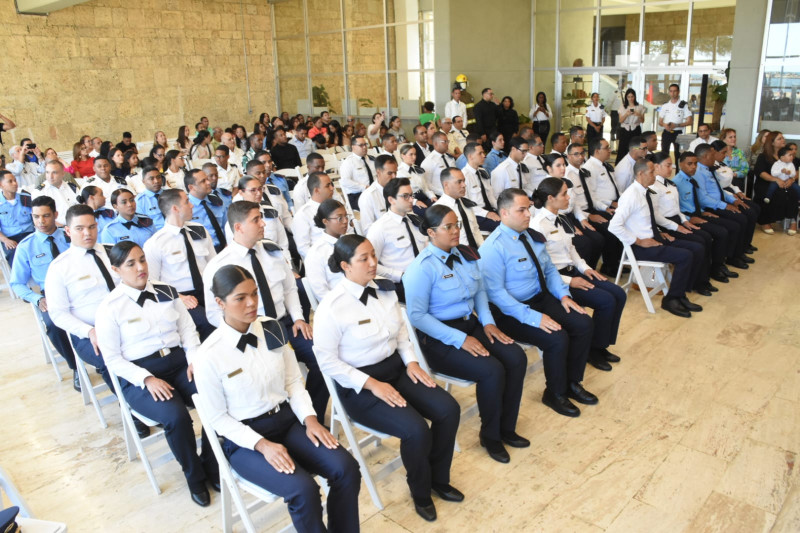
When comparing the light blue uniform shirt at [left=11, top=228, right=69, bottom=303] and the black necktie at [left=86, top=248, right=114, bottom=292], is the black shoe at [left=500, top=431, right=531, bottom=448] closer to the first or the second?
the black necktie at [left=86, top=248, right=114, bottom=292]

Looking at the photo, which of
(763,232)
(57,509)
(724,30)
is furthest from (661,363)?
(724,30)

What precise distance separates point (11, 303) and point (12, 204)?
109 centimetres

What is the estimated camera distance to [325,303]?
3.00m

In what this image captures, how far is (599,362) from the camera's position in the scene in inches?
179

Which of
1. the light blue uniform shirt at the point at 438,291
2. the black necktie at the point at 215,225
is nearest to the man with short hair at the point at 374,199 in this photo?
the black necktie at the point at 215,225

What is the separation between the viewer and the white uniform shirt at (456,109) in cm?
1225

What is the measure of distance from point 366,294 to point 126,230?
2.67 metres

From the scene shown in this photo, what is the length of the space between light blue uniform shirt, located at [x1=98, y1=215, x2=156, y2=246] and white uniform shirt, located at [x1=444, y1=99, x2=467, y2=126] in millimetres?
8432

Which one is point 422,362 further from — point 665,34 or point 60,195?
point 665,34

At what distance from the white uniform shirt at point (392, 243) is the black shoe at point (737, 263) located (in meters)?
4.09

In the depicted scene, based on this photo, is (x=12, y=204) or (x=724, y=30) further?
(x=724, y=30)

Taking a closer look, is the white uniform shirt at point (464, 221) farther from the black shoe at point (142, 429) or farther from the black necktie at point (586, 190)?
the black shoe at point (142, 429)

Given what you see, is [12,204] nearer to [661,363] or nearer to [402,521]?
[402,521]

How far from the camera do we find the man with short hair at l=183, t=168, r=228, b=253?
5.27 metres
